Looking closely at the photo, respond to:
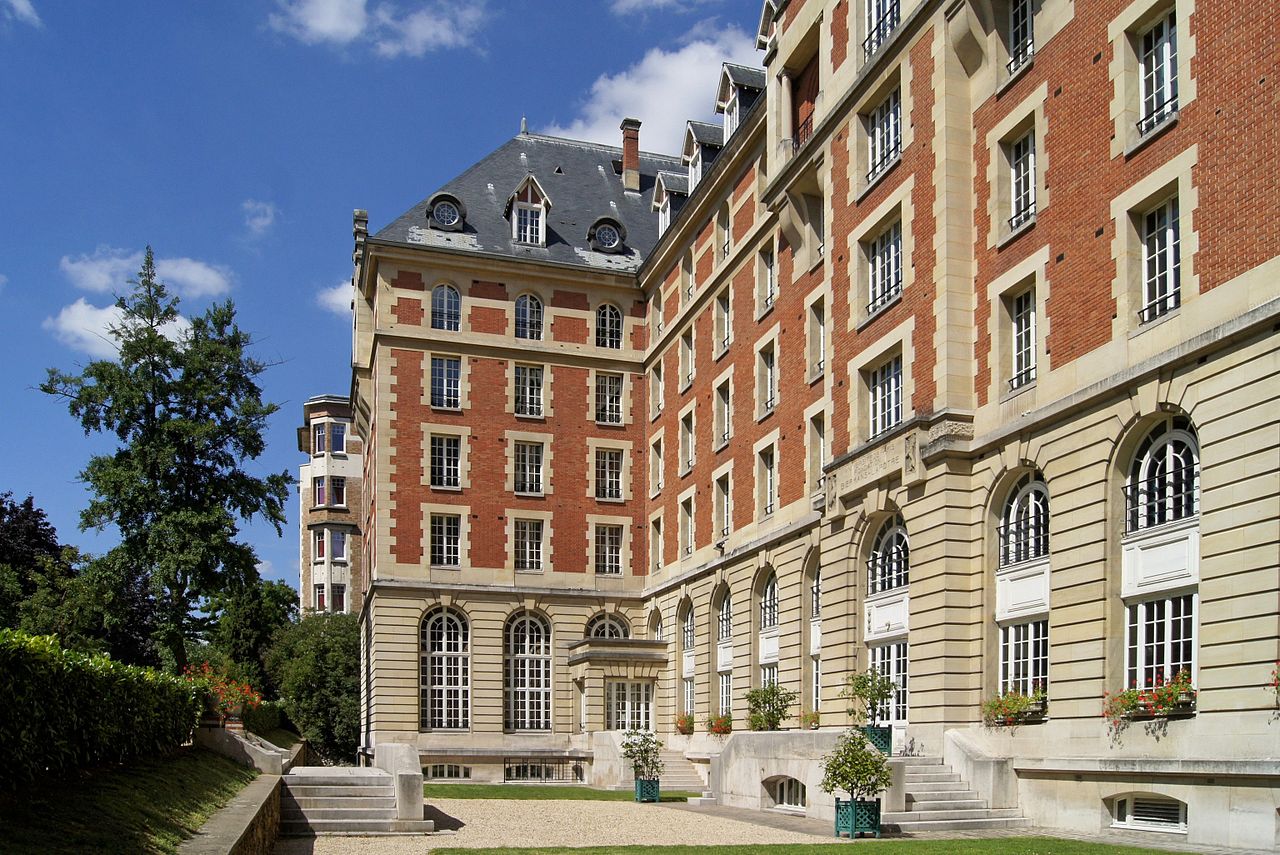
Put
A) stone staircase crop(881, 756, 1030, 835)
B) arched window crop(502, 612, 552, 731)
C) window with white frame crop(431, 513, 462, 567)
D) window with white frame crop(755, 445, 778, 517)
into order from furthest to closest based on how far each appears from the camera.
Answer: window with white frame crop(431, 513, 462, 567), arched window crop(502, 612, 552, 731), window with white frame crop(755, 445, 778, 517), stone staircase crop(881, 756, 1030, 835)

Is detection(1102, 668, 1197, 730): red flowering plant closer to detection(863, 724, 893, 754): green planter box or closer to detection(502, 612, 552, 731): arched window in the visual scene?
detection(863, 724, 893, 754): green planter box

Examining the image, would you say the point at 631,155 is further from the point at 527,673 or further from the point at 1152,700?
the point at 1152,700

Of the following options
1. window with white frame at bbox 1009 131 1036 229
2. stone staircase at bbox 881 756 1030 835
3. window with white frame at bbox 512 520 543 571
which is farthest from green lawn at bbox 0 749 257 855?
window with white frame at bbox 512 520 543 571

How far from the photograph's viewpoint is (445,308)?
143ft

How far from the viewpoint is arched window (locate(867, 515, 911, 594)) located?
2412 centimetres

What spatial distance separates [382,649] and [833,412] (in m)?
19.6

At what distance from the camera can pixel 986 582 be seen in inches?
847

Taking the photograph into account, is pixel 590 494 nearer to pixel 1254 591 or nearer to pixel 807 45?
pixel 807 45

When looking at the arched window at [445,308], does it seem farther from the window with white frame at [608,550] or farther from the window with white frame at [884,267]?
the window with white frame at [884,267]

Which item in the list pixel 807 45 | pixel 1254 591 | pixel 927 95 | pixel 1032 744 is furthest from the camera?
pixel 807 45

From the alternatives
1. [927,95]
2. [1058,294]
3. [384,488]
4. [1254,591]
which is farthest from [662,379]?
[1254,591]

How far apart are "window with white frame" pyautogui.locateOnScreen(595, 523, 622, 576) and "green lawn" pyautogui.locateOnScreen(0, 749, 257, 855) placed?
2832 centimetres

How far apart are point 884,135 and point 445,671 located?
23.6 meters

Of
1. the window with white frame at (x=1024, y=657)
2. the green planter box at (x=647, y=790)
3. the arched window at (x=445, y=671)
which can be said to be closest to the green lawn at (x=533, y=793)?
the green planter box at (x=647, y=790)
